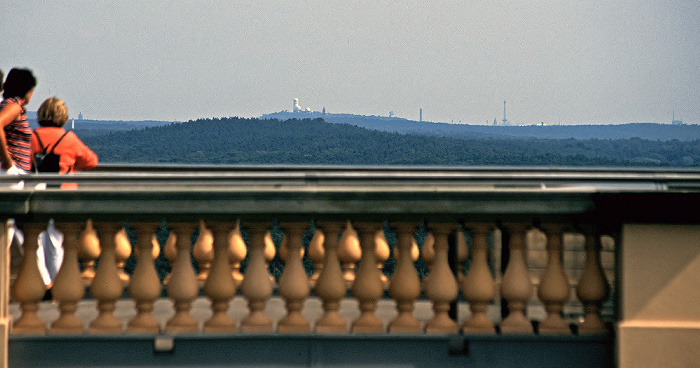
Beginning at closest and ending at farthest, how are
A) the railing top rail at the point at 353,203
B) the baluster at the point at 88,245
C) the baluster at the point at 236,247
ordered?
the railing top rail at the point at 353,203 → the baluster at the point at 236,247 → the baluster at the point at 88,245

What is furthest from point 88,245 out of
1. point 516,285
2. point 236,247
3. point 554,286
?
point 554,286

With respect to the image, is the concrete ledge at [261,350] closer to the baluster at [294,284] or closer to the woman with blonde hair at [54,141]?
the baluster at [294,284]

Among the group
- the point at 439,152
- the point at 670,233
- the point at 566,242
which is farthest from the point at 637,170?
the point at 439,152

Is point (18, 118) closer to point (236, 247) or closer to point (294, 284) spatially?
point (236, 247)

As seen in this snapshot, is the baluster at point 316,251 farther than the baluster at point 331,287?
Yes

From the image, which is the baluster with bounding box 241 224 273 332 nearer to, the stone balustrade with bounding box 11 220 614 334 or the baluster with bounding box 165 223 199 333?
the stone balustrade with bounding box 11 220 614 334

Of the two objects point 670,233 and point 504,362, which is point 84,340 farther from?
point 670,233

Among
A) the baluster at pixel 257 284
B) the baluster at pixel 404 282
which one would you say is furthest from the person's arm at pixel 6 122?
the baluster at pixel 404 282
